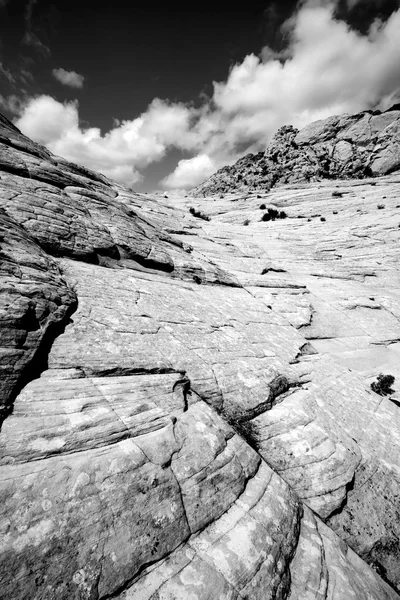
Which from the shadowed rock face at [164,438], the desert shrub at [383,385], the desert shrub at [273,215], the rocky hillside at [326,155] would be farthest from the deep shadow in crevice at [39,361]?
the rocky hillside at [326,155]

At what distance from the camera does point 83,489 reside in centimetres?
521

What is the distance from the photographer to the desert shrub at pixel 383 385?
14.6m

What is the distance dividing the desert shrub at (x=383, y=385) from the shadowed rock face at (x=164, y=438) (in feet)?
4.97

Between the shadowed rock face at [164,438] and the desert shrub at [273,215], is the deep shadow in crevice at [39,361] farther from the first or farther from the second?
the desert shrub at [273,215]

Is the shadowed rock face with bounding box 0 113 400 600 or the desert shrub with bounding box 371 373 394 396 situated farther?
the desert shrub with bounding box 371 373 394 396

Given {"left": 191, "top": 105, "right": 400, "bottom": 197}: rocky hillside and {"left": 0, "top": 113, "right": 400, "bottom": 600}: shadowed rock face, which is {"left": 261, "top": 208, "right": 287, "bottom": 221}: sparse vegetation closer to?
{"left": 0, "top": 113, "right": 400, "bottom": 600}: shadowed rock face

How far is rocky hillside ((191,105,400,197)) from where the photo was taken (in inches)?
3826

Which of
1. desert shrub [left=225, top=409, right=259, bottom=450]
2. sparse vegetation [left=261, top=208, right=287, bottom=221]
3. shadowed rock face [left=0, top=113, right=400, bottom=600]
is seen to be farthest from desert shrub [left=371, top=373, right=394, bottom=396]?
sparse vegetation [left=261, top=208, right=287, bottom=221]

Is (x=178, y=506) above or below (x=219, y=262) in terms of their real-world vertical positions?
below

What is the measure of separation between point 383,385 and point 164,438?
14530mm

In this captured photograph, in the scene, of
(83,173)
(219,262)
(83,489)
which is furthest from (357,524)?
(83,173)

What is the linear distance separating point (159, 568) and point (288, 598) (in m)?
3.02

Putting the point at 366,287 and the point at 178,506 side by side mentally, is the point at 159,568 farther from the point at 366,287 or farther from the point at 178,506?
the point at 366,287

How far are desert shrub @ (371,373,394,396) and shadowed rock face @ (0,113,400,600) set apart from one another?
1.51 m
